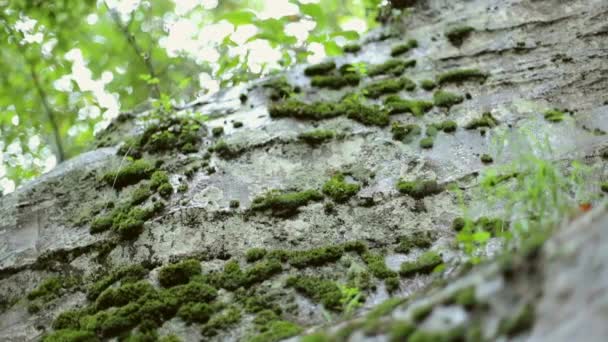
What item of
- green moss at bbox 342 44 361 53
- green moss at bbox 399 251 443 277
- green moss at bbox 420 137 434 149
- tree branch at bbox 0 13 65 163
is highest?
tree branch at bbox 0 13 65 163

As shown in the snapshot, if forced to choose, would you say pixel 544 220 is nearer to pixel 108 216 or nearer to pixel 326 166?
pixel 326 166

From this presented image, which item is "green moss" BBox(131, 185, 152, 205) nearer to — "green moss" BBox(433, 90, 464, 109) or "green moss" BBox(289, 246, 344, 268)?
"green moss" BBox(289, 246, 344, 268)

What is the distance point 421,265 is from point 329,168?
3.91 ft

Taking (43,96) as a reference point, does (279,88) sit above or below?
below

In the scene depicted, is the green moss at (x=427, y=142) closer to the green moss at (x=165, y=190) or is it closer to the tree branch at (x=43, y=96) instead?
the green moss at (x=165, y=190)

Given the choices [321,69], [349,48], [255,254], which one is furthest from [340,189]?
[349,48]

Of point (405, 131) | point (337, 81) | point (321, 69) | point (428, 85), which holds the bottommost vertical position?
point (405, 131)

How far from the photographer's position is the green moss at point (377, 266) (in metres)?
3.21

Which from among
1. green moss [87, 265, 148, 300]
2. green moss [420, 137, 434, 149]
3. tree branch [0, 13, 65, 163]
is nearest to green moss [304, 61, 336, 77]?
green moss [420, 137, 434, 149]

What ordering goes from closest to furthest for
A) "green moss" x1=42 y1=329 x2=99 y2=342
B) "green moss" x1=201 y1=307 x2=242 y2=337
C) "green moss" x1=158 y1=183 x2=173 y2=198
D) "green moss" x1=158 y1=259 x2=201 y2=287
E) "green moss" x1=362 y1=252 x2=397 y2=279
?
1. "green moss" x1=201 y1=307 x2=242 y2=337
2. "green moss" x1=42 y1=329 x2=99 y2=342
3. "green moss" x1=362 y1=252 x2=397 y2=279
4. "green moss" x1=158 y1=259 x2=201 y2=287
5. "green moss" x1=158 y1=183 x2=173 y2=198

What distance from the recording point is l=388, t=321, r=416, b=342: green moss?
1661 mm

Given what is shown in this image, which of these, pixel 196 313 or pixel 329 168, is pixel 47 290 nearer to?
pixel 196 313

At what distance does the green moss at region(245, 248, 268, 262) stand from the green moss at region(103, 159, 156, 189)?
4.26ft

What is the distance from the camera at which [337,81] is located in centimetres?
491
